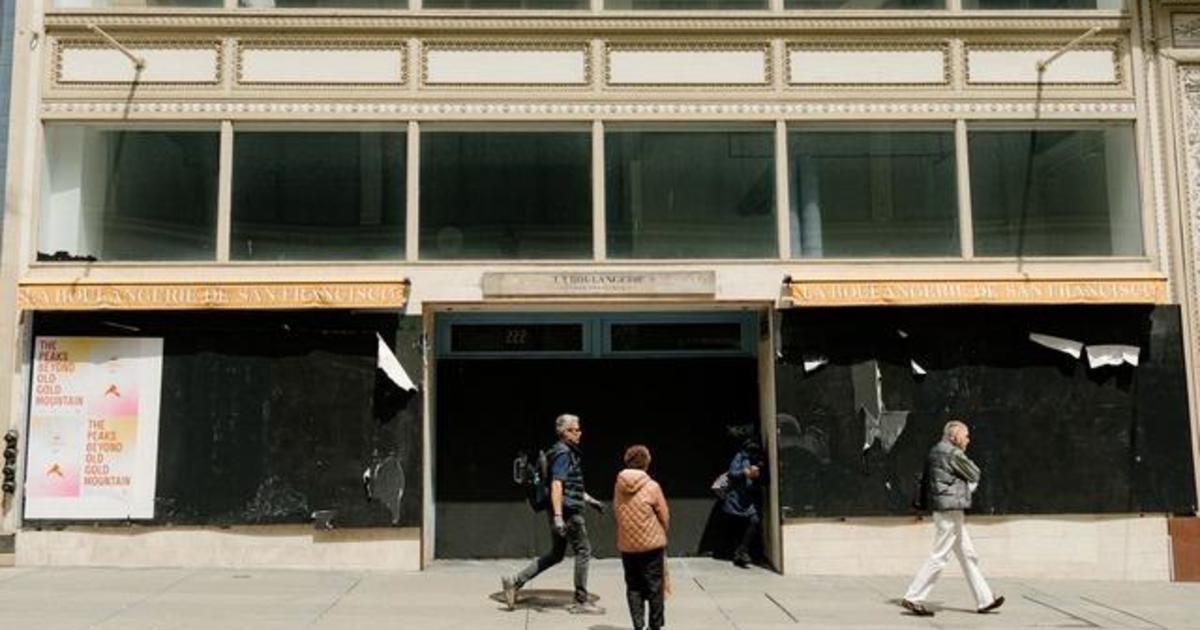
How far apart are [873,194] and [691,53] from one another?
2.63 m

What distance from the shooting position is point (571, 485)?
9281mm

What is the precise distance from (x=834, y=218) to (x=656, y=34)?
2912 millimetres

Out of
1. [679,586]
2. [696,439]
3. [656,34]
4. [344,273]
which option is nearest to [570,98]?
[656,34]

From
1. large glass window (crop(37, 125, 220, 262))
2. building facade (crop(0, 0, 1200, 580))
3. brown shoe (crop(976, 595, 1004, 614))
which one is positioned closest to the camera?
brown shoe (crop(976, 595, 1004, 614))

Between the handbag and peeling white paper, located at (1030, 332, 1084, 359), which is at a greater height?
peeling white paper, located at (1030, 332, 1084, 359)

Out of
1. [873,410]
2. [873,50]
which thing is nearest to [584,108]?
[873,50]

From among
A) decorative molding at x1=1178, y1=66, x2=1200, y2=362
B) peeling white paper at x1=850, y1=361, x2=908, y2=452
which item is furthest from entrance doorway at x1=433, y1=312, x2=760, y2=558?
decorative molding at x1=1178, y1=66, x2=1200, y2=362

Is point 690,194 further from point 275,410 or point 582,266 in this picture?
point 275,410

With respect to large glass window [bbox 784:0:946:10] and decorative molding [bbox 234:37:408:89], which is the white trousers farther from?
decorative molding [bbox 234:37:408:89]

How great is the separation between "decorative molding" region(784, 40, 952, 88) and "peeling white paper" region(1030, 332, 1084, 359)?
9.98ft

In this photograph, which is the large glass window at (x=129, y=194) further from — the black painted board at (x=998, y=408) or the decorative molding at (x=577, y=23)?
the black painted board at (x=998, y=408)

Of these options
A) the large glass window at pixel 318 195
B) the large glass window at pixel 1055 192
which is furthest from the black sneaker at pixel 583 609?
the large glass window at pixel 1055 192

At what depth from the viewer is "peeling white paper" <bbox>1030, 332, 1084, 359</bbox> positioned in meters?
11.9

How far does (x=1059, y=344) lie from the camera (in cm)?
1195
